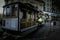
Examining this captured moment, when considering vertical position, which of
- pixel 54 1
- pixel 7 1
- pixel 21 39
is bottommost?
pixel 21 39

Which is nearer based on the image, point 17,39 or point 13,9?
point 17,39

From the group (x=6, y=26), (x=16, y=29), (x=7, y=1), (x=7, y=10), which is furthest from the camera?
(x=7, y=1)

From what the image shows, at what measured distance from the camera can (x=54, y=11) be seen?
58.2m

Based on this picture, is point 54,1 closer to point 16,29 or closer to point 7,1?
point 7,1

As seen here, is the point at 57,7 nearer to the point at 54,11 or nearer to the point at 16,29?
the point at 54,11

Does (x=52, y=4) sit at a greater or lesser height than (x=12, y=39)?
greater

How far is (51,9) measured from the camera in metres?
55.4

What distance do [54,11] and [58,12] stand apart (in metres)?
3.20

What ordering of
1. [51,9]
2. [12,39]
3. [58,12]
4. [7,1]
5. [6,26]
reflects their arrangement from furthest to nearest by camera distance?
1. [58,12]
2. [51,9]
3. [7,1]
4. [6,26]
5. [12,39]

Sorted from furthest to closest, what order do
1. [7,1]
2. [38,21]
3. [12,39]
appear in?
1. [38,21]
2. [7,1]
3. [12,39]

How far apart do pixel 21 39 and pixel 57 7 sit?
51272 millimetres

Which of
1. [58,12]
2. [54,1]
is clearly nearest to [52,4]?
[54,1]

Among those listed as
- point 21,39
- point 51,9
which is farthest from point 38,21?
point 51,9

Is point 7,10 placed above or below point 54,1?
below
